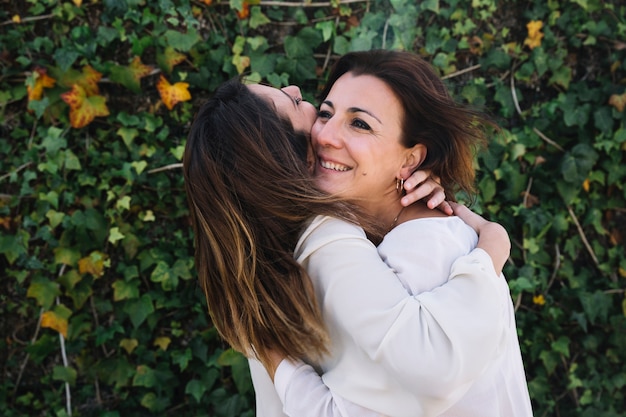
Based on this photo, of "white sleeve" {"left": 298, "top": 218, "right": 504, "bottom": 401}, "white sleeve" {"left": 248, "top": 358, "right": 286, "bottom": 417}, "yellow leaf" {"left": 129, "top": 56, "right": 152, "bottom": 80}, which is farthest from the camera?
"yellow leaf" {"left": 129, "top": 56, "right": 152, "bottom": 80}

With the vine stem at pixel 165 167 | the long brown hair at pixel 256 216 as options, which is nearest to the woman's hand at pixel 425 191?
the long brown hair at pixel 256 216

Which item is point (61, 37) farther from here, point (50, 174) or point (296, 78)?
point (296, 78)

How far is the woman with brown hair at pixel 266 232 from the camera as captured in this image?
67.2 inches

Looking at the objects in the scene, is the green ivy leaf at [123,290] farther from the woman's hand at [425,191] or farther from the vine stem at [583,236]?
the vine stem at [583,236]

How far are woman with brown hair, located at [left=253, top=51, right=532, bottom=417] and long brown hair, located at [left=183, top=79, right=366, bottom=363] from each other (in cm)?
6

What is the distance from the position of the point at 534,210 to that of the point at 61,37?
261 centimetres

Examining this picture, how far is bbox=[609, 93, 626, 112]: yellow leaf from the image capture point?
137 inches

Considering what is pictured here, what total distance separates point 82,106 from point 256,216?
61.4 inches

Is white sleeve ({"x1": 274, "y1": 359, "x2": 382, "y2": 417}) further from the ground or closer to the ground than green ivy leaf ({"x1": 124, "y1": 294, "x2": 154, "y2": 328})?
further from the ground

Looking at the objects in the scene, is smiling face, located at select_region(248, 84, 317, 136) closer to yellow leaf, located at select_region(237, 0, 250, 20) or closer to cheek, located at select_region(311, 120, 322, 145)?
cheek, located at select_region(311, 120, 322, 145)

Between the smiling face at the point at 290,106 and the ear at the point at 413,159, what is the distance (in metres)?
0.34

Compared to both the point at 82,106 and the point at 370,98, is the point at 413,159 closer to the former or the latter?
the point at 370,98

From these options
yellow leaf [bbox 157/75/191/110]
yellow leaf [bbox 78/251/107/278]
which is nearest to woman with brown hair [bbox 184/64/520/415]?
yellow leaf [bbox 157/75/191/110]

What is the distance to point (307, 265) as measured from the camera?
5.85 ft
